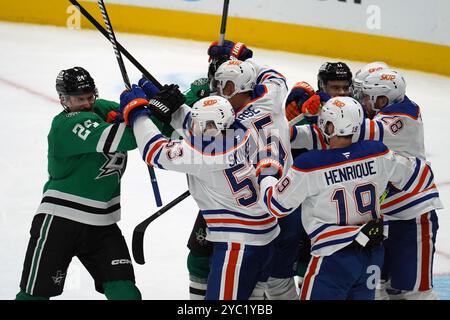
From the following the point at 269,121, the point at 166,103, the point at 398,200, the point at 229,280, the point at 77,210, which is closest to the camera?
the point at 229,280

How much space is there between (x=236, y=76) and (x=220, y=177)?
610 millimetres

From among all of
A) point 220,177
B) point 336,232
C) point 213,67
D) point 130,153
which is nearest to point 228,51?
point 213,67

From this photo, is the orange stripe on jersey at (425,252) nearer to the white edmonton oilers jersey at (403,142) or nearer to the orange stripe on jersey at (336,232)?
the white edmonton oilers jersey at (403,142)

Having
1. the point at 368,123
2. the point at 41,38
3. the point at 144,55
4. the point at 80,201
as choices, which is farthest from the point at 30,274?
the point at 41,38

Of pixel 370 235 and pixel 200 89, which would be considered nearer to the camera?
pixel 370 235

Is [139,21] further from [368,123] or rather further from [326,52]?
[368,123]

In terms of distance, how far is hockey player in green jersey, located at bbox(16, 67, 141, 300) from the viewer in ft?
13.8

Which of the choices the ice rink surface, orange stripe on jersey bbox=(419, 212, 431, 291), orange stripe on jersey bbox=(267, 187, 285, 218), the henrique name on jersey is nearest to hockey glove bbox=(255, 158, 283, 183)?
orange stripe on jersey bbox=(267, 187, 285, 218)

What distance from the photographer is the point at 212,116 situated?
3.99 metres

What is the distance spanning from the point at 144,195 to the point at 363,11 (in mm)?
3705

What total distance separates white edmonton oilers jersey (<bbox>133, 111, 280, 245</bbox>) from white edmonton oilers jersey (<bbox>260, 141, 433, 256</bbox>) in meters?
0.13

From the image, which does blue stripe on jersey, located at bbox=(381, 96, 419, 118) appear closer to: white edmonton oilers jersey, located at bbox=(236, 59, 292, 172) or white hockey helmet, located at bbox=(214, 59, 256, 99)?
white edmonton oilers jersey, located at bbox=(236, 59, 292, 172)

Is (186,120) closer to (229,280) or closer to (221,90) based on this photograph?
(221,90)

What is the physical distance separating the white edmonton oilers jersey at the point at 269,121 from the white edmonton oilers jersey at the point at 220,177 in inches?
10.6
